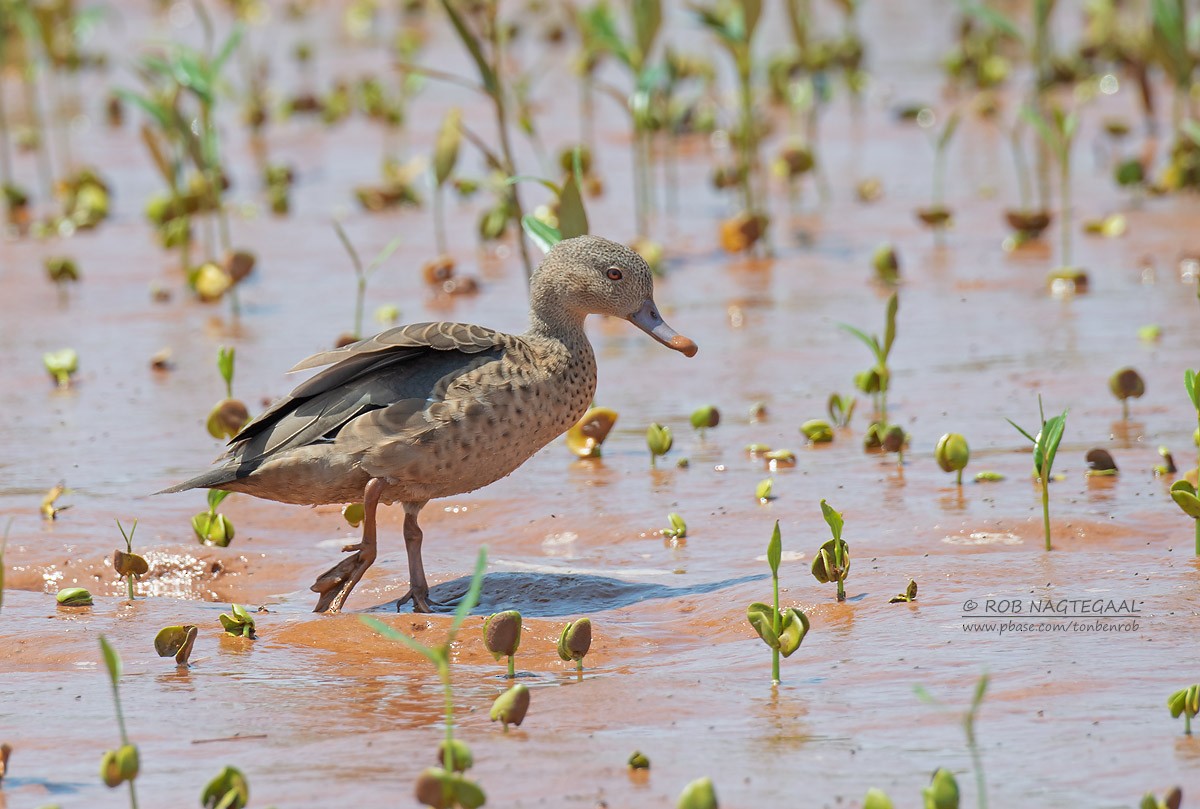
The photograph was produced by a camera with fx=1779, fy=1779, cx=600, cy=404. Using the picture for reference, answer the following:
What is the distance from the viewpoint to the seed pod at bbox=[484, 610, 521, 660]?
443 centimetres

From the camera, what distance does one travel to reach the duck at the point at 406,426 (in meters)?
5.26

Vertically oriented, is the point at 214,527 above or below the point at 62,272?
below

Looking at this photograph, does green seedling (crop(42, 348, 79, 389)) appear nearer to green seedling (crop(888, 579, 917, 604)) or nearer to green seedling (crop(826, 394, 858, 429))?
green seedling (crop(826, 394, 858, 429))

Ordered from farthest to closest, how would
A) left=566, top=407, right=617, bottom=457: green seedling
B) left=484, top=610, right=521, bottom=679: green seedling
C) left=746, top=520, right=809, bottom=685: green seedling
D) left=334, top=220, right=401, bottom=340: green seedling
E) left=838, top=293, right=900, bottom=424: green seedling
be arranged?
left=334, top=220, right=401, bottom=340: green seedling, left=566, top=407, right=617, bottom=457: green seedling, left=838, top=293, right=900, bottom=424: green seedling, left=484, top=610, right=521, bottom=679: green seedling, left=746, top=520, right=809, bottom=685: green seedling

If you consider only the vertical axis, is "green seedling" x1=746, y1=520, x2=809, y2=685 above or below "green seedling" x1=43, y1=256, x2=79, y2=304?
below

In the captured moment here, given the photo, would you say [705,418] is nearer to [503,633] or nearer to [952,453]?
[952,453]

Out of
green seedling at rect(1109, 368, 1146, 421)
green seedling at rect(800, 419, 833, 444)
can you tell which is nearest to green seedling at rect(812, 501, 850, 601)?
green seedling at rect(800, 419, 833, 444)

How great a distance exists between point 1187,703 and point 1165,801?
1.55ft

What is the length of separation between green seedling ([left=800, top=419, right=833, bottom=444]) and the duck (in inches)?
56.5

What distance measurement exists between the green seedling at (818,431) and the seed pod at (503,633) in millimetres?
2573

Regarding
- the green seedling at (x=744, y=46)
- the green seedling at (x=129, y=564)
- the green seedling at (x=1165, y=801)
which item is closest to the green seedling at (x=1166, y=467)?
the green seedling at (x=1165, y=801)

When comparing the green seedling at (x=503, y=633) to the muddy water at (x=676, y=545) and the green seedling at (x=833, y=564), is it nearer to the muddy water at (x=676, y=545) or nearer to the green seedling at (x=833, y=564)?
the muddy water at (x=676, y=545)

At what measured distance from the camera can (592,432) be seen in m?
6.79

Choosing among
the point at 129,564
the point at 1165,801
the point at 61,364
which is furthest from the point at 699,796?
the point at 61,364
